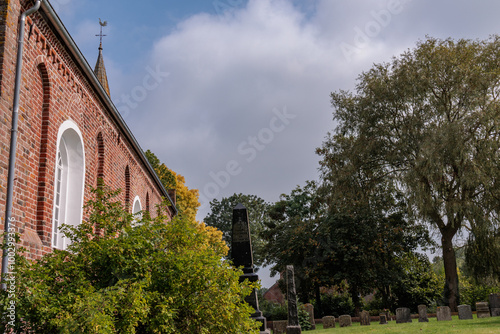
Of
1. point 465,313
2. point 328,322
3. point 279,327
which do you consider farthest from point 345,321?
point 465,313

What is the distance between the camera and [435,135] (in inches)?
859

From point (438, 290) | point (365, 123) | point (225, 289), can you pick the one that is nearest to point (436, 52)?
point (365, 123)

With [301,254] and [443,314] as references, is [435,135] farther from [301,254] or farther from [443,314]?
[301,254]

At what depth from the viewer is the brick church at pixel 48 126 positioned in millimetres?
6965

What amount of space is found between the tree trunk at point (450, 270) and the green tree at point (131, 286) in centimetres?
2063

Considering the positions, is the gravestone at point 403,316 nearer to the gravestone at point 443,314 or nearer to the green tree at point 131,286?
the gravestone at point 443,314

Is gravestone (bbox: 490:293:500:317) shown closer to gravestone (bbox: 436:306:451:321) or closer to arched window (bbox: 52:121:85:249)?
gravestone (bbox: 436:306:451:321)

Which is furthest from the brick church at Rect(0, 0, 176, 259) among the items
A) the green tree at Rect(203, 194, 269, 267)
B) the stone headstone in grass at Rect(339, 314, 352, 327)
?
the green tree at Rect(203, 194, 269, 267)

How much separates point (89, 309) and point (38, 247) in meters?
2.96

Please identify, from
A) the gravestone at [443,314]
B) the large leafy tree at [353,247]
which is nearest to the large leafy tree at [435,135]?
the large leafy tree at [353,247]

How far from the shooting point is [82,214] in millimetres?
10094

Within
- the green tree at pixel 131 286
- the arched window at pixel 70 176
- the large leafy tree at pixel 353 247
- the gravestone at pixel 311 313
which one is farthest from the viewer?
the large leafy tree at pixel 353 247

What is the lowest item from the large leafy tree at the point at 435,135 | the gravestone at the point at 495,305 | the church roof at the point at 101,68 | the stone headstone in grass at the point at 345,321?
the stone headstone in grass at the point at 345,321

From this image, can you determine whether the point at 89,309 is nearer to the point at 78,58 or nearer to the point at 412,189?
the point at 78,58
